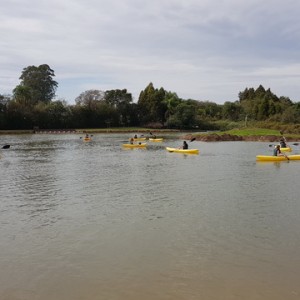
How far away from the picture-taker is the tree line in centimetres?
10462

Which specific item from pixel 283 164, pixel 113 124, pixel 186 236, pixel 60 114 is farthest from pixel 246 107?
pixel 186 236

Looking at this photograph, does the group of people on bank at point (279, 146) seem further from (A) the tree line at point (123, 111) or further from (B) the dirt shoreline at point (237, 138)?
(A) the tree line at point (123, 111)

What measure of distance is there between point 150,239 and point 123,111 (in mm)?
108444

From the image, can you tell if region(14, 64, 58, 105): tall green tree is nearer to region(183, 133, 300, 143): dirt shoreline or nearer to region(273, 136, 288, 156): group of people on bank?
region(183, 133, 300, 143): dirt shoreline

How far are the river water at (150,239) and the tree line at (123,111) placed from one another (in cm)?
8475

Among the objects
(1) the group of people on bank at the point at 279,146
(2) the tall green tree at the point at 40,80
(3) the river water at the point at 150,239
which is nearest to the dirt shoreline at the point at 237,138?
(1) the group of people on bank at the point at 279,146

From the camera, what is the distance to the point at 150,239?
1217 cm

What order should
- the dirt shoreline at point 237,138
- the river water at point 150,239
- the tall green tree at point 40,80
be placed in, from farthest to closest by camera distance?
the tall green tree at point 40,80 < the dirt shoreline at point 237,138 < the river water at point 150,239

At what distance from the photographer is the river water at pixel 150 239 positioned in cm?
888

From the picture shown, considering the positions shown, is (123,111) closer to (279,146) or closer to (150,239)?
(279,146)

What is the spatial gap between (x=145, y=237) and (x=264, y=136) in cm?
5470

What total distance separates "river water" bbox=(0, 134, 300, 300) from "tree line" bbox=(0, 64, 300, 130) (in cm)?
8475

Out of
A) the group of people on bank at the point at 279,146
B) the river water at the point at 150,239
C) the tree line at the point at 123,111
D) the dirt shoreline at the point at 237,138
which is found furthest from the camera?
the tree line at the point at 123,111

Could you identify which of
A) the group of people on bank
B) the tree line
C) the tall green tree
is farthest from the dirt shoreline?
the tall green tree
